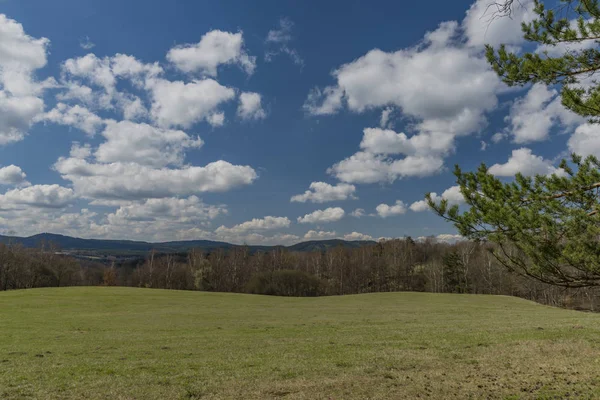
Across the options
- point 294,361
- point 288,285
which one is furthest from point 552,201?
point 288,285

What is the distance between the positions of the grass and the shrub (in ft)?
194

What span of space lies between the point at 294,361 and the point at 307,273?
74.7m

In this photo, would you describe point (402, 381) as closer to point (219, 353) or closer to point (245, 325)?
point (219, 353)

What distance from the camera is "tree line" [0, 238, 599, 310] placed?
247 ft

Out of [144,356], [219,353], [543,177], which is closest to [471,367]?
[543,177]

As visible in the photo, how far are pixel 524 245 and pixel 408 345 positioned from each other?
29.0 feet

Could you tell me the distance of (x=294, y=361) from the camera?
12727mm

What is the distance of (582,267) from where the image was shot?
778cm

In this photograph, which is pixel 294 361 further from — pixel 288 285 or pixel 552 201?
pixel 288 285

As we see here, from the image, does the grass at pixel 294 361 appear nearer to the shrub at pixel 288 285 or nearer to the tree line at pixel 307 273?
the tree line at pixel 307 273

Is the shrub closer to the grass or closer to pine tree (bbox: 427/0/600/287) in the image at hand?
the grass

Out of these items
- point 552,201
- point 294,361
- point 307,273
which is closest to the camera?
point 552,201

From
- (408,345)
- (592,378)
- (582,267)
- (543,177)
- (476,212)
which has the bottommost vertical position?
(408,345)

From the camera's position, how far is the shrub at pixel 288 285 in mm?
82562
